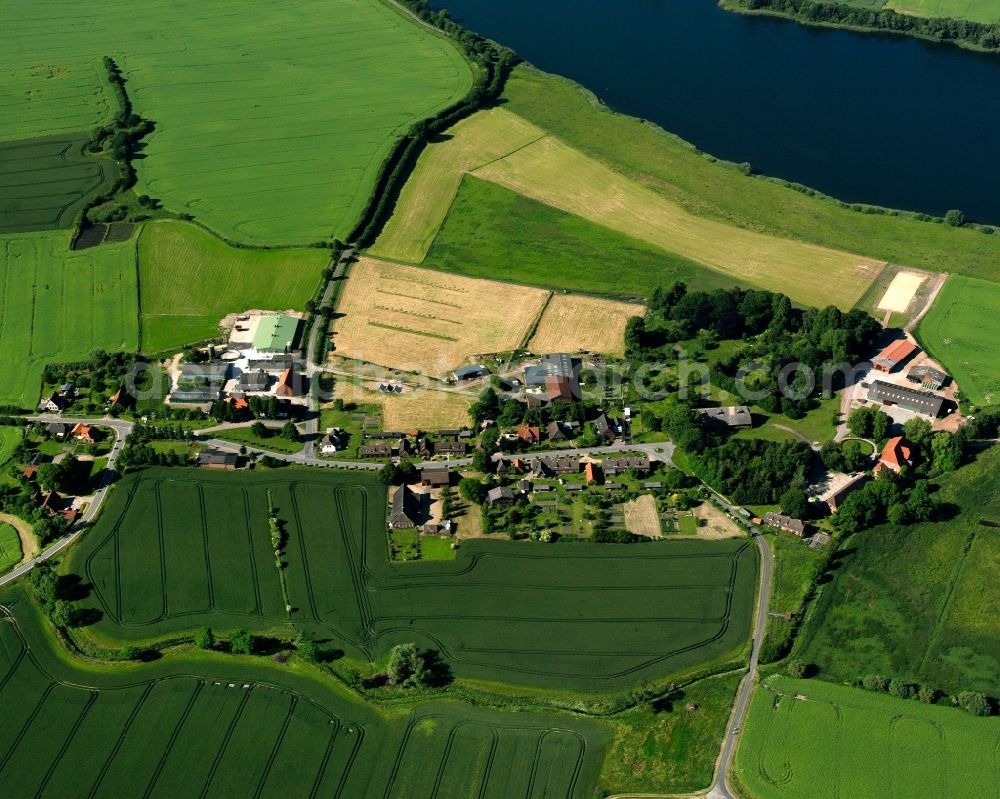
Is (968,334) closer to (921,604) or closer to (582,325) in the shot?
(921,604)

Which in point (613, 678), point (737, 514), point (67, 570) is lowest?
point (67, 570)

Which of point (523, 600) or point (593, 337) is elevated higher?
point (593, 337)

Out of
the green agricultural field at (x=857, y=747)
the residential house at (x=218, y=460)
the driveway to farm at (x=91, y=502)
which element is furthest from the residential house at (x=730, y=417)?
the driveway to farm at (x=91, y=502)

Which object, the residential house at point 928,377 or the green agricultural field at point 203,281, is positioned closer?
the residential house at point 928,377

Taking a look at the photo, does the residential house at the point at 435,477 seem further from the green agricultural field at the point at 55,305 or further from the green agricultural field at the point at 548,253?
the green agricultural field at the point at 55,305

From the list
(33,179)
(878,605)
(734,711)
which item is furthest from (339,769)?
(33,179)

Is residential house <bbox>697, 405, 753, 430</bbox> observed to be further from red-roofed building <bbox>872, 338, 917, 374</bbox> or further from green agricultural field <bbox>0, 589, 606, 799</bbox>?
green agricultural field <bbox>0, 589, 606, 799</bbox>

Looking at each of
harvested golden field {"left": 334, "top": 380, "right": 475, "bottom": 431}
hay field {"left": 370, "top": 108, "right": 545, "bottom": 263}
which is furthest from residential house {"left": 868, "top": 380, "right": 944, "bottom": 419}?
hay field {"left": 370, "top": 108, "right": 545, "bottom": 263}

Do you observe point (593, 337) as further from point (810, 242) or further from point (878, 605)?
point (878, 605)
